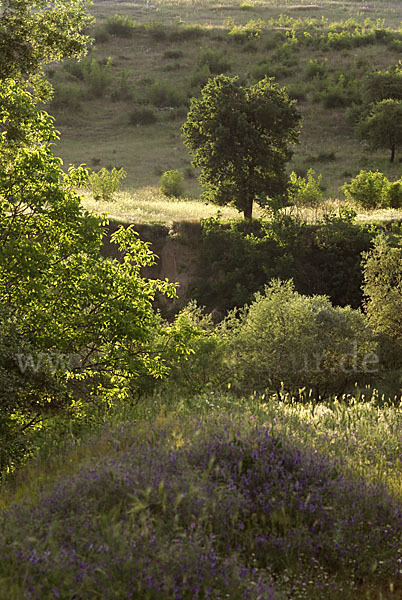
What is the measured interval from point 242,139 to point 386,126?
2084 centimetres

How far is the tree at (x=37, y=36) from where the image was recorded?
584 inches

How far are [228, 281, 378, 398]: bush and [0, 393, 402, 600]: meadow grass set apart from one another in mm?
9244

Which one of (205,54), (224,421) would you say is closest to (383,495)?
(224,421)

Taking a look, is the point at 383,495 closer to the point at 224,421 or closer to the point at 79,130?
the point at 224,421

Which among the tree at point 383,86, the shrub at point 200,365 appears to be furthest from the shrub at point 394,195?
the shrub at point 200,365

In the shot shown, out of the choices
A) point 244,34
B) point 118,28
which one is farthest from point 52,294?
point 118,28

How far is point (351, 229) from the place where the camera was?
93.4ft

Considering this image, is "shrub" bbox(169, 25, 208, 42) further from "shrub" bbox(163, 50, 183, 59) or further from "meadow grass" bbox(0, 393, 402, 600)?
"meadow grass" bbox(0, 393, 402, 600)

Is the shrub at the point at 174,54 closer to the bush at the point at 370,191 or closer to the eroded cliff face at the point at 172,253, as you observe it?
the bush at the point at 370,191

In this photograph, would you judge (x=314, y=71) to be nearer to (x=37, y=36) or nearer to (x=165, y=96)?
(x=165, y=96)

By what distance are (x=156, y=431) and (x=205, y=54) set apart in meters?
75.8

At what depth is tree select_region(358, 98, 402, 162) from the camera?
149ft

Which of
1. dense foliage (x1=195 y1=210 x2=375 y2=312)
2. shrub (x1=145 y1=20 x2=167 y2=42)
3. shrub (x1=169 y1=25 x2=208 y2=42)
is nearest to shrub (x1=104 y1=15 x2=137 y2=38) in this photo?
shrub (x1=145 y1=20 x2=167 y2=42)

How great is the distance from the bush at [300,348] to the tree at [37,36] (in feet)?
28.9
